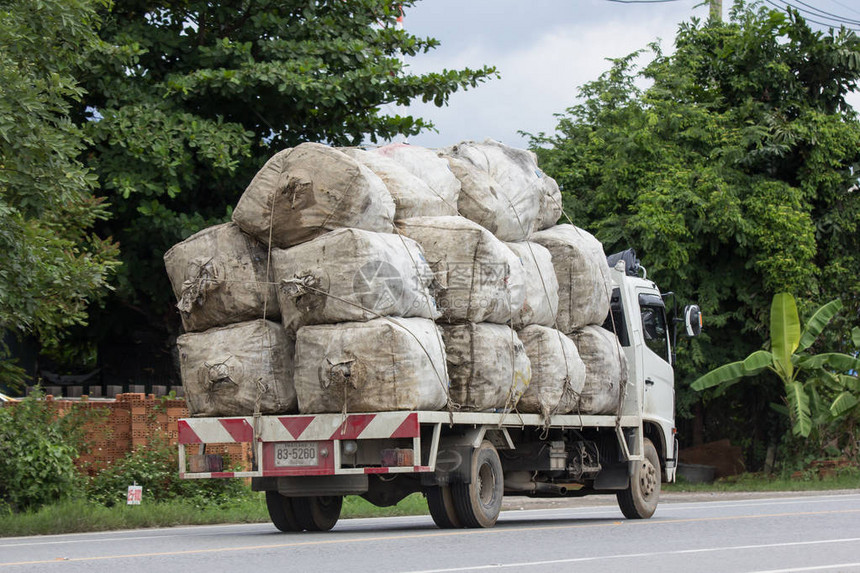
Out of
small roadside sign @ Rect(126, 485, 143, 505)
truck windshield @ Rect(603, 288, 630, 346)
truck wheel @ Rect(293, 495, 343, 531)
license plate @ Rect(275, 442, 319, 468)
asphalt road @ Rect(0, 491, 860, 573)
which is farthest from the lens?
small roadside sign @ Rect(126, 485, 143, 505)

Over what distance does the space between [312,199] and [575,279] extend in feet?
11.7

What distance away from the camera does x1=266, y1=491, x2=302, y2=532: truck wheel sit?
38.8 ft

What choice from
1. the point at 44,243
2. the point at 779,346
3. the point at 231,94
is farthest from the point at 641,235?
the point at 44,243

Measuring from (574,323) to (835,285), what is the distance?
1409 cm

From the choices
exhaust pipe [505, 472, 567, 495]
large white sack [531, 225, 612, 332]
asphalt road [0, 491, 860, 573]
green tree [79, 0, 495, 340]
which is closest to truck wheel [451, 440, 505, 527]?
asphalt road [0, 491, 860, 573]

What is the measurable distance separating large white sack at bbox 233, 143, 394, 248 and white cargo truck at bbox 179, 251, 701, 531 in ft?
5.41

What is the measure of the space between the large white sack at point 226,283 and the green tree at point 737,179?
13569 millimetres

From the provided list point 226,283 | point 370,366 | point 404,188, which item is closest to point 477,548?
point 370,366

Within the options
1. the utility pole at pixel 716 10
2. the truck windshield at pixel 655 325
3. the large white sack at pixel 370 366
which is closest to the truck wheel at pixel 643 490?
the truck windshield at pixel 655 325

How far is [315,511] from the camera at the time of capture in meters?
12.0

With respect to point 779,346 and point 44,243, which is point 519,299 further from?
point 779,346

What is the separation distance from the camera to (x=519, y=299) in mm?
11766

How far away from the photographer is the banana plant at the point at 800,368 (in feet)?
77.3

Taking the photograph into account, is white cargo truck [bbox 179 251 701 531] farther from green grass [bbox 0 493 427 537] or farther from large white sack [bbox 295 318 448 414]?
green grass [bbox 0 493 427 537]
